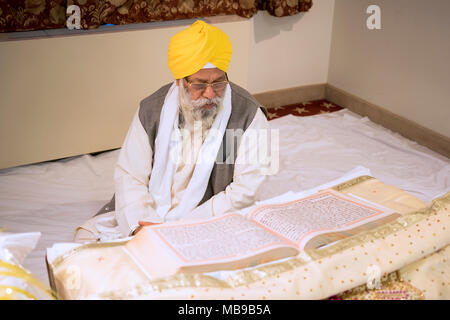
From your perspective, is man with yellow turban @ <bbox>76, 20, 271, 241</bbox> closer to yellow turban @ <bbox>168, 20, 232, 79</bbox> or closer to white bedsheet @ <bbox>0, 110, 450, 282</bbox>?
yellow turban @ <bbox>168, 20, 232, 79</bbox>

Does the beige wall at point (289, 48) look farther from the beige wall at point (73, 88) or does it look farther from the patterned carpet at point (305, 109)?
the beige wall at point (73, 88)

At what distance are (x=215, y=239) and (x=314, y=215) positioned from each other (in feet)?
1.25

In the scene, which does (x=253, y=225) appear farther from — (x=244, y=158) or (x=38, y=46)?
(x=38, y=46)

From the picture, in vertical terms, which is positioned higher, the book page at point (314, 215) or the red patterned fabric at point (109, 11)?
the red patterned fabric at point (109, 11)

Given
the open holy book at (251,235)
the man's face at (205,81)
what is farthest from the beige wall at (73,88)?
the open holy book at (251,235)

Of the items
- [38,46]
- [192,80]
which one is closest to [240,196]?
[192,80]

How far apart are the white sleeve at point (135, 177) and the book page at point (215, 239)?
0.69 m

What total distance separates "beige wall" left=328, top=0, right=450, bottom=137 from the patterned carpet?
22cm

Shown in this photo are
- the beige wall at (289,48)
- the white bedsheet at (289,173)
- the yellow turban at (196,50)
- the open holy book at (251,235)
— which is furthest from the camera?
the beige wall at (289,48)

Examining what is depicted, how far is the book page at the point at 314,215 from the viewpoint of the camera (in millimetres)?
1552

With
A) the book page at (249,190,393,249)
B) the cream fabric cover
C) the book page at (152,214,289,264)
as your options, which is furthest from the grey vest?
the cream fabric cover

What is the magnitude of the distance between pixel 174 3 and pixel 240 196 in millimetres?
1941

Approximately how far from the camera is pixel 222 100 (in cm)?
222

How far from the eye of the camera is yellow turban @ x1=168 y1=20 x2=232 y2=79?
2104 millimetres
